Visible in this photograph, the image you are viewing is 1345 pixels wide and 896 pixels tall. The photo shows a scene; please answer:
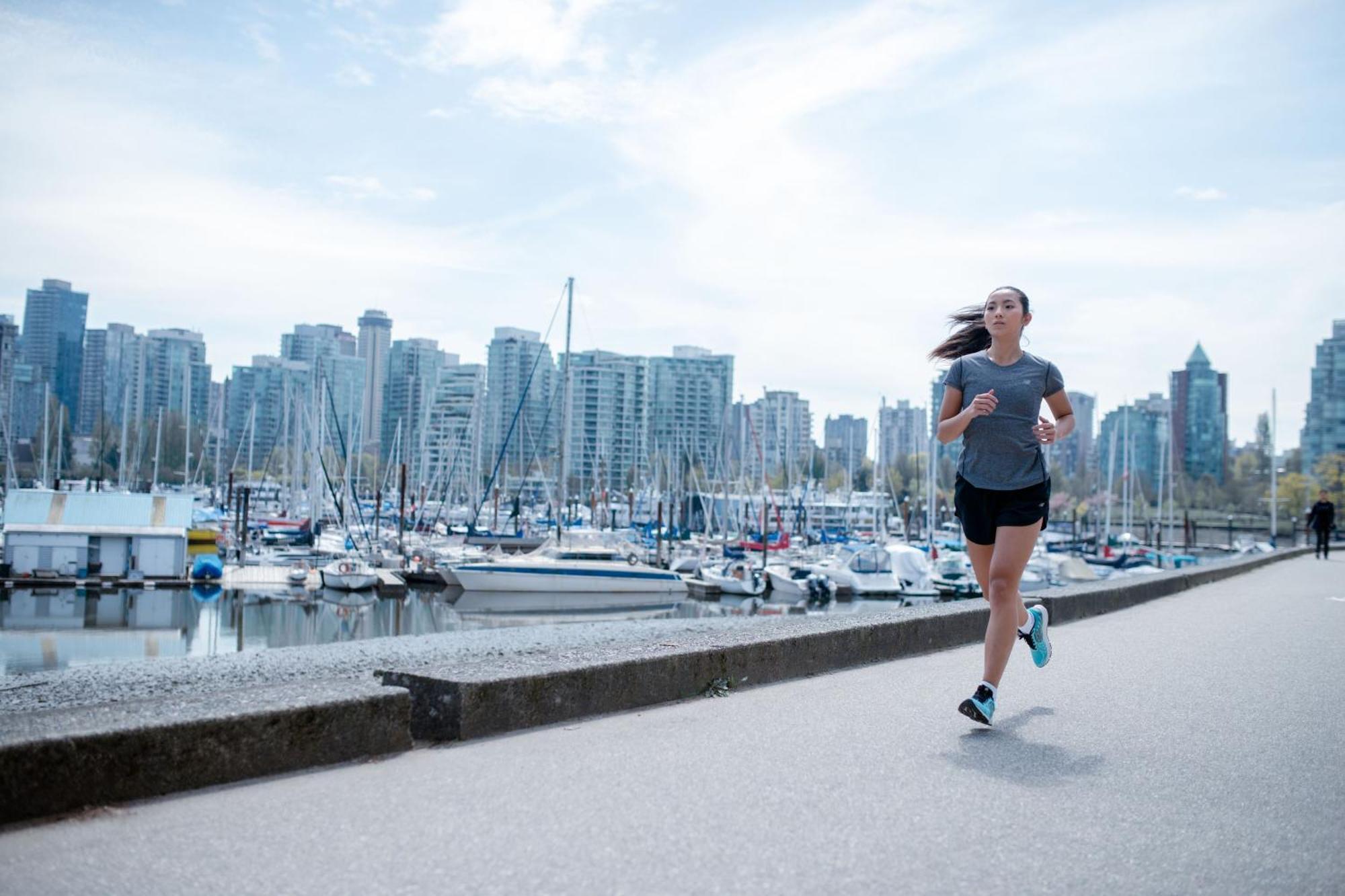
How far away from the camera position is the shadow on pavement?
13.4 ft

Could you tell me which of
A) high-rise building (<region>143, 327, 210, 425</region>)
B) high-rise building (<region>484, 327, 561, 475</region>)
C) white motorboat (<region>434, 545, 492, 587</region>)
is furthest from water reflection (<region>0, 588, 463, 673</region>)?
high-rise building (<region>143, 327, 210, 425</region>)

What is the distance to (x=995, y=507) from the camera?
17.8ft

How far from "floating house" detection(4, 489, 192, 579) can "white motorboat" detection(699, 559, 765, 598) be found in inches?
863

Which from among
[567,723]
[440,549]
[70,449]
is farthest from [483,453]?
[567,723]

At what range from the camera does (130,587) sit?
43156 mm

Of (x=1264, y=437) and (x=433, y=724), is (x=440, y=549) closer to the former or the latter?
(x=433, y=724)

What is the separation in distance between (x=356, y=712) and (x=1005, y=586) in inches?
114

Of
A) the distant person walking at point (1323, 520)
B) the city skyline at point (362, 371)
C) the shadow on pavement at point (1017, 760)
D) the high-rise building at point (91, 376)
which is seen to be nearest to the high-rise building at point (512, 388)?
the city skyline at point (362, 371)

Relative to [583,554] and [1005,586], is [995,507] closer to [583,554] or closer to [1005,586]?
[1005,586]

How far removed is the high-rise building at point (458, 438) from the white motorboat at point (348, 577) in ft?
93.8

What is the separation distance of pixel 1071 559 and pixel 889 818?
55.5 meters

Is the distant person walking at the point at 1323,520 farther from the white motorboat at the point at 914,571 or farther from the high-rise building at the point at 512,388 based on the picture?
the high-rise building at the point at 512,388

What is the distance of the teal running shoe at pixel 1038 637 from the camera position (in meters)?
6.04

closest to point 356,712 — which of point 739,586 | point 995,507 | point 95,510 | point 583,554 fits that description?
point 995,507
